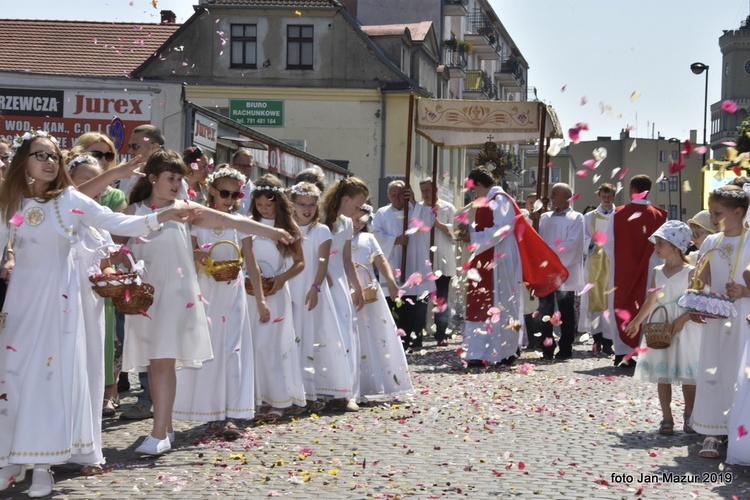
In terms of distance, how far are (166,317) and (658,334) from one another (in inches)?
141

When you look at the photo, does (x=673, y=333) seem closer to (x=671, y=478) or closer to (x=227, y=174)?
(x=671, y=478)

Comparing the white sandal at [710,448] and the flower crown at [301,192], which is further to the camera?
the flower crown at [301,192]

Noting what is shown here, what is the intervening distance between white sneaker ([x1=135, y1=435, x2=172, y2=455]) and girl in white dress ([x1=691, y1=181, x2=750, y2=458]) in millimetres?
3456

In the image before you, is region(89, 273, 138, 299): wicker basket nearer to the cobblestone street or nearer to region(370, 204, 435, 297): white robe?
the cobblestone street

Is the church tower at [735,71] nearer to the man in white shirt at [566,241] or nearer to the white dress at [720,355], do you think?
the man in white shirt at [566,241]

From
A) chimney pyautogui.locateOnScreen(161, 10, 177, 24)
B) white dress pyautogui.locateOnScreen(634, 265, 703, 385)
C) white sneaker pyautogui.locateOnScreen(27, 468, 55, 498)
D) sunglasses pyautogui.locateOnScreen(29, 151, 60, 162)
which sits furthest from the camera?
chimney pyautogui.locateOnScreen(161, 10, 177, 24)

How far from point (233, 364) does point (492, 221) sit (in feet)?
20.9

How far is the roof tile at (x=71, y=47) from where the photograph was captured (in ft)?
145

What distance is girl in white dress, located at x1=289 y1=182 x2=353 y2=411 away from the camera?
10.3m

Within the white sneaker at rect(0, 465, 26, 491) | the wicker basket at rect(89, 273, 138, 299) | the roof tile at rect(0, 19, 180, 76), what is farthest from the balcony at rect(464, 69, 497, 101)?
the white sneaker at rect(0, 465, 26, 491)

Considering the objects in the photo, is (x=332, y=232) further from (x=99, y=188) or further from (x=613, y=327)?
(x=613, y=327)

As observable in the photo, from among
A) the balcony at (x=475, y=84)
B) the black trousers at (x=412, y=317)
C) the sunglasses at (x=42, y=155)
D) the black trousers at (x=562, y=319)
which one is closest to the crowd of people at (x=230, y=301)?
the sunglasses at (x=42, y=155)

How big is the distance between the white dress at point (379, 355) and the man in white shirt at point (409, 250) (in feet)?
17.7

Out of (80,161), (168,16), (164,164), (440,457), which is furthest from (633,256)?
(168,16)
